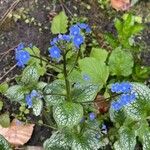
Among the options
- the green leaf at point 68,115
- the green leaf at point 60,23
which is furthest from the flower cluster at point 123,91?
the green leaf at point 60,23

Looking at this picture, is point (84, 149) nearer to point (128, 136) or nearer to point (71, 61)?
point (128, 136)

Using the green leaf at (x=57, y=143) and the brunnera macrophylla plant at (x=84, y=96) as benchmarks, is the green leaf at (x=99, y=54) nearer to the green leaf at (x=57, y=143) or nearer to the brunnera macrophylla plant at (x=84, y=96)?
the brunnera macrophylla plant at (x=84, y=96)

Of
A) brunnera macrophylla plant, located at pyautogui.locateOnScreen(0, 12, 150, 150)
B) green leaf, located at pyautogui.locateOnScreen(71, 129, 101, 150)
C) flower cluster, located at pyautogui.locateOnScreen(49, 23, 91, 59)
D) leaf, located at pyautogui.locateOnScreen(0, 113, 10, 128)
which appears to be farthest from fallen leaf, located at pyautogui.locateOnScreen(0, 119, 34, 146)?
flower cluster, located at pyautogui.locateOnScreen(49, 23, 91, 59)

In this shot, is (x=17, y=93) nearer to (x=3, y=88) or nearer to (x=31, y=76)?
(x=31, y=76)

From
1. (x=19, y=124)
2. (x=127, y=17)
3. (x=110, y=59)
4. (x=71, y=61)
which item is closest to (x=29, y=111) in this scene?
(x=19, y=124)

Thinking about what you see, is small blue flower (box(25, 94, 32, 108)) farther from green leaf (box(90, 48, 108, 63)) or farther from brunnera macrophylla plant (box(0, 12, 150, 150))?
green leaf (box(90, 48, 108, 63))
